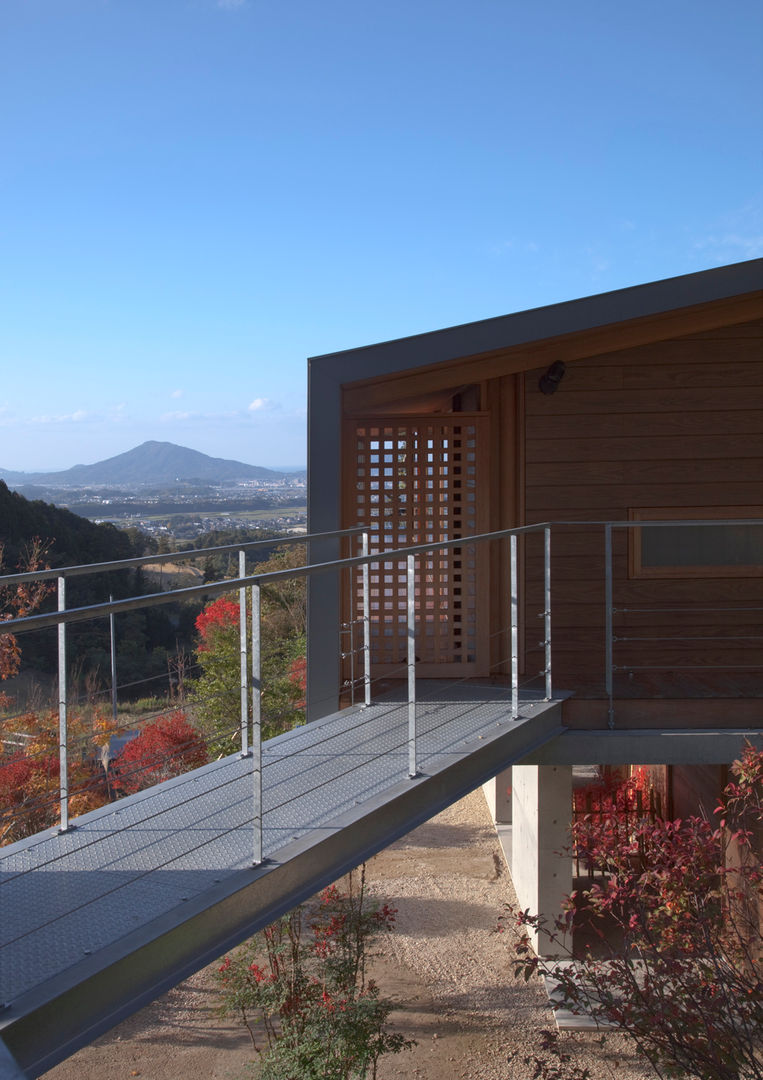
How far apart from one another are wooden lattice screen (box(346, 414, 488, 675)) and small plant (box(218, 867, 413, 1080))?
2378mm

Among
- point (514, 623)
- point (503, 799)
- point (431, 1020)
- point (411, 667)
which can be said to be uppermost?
point (514, 623)

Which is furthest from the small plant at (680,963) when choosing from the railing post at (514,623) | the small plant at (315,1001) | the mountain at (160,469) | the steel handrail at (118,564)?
the mountain at (160,469)

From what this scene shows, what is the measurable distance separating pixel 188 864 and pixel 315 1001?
425 centimetres

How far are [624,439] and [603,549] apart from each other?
859 millimetres

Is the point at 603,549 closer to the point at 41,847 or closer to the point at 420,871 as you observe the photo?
the point at 41,847

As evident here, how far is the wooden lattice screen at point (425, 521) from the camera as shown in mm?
6496

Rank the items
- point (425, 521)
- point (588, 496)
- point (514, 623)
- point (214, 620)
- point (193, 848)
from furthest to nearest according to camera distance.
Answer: point (214, 620), point (588, 496), point (425, 521), point (514, 623), point (193, 848)

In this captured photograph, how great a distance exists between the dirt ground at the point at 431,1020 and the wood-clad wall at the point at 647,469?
305 centimetres

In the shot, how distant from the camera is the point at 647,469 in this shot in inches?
269

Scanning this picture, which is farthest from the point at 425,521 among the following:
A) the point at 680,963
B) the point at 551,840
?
the point at 680,963

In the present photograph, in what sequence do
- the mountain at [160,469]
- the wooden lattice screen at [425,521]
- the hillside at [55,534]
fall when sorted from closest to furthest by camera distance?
the wooden lattice screen at [425,521] → the hillside at [55,534] → the mountain at [160,469]

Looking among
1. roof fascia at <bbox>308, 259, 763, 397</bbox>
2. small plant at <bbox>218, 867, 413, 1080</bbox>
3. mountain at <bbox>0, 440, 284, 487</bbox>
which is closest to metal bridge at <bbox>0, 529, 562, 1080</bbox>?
roof fascia at <bbox>308, 259, 763, 397</bbox>

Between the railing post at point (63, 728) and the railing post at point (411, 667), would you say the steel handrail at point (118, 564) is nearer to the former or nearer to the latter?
the railing post at point (63, 728)

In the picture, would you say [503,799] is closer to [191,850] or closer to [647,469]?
[647,469]
